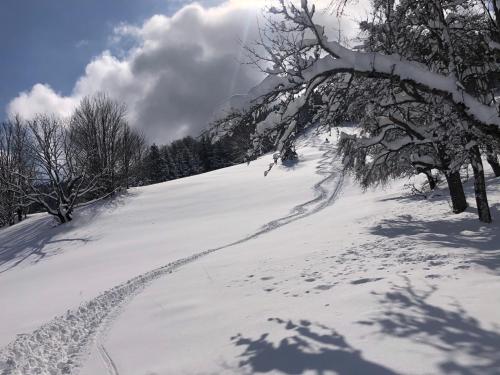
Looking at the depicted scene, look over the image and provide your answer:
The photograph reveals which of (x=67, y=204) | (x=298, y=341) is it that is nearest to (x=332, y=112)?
(x=298, y=341)

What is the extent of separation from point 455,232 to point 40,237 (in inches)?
801

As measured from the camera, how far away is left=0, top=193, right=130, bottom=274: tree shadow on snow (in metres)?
20.4

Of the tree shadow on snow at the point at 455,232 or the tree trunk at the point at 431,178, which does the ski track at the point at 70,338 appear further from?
the tree trunk at the point at 431,178

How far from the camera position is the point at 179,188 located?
1258 inches

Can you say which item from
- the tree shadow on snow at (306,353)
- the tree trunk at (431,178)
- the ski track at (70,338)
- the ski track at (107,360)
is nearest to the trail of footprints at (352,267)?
the tree shadow on snow at (306,353)

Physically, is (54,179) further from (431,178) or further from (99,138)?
(431,178)

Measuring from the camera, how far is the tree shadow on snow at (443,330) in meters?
4.28

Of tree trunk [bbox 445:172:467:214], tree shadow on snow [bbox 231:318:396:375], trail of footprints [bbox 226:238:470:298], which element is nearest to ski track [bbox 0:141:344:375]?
tree shadow on snow [bbox 231:318:396:375]

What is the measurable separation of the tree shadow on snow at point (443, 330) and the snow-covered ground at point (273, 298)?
0.02 m

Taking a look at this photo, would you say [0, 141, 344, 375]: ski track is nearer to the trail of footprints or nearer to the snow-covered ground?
the snow-covered ground

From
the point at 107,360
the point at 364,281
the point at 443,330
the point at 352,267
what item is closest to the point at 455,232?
the point at 352,267

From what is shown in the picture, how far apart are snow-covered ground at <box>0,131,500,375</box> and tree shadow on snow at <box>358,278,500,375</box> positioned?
0.02 metres

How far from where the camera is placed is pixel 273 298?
26.5 feet

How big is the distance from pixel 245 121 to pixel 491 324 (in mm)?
4273
